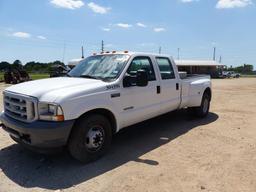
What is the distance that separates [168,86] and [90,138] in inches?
99.5

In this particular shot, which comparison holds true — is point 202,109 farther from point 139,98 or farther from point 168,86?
point 139,98

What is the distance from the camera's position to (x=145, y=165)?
4445 mm

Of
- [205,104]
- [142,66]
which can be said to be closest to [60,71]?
[205,104]

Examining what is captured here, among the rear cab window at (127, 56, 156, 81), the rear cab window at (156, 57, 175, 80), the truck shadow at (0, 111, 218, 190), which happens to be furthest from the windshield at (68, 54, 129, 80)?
the truck shadow at (0, 111, 218, 190)

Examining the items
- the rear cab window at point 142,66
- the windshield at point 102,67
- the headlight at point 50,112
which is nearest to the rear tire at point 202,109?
the rear cab window at point 142,66

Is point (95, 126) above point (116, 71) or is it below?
below

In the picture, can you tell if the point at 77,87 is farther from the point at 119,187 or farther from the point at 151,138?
Result: the point at 151,138

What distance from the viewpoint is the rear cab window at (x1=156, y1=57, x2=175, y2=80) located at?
20.2ft

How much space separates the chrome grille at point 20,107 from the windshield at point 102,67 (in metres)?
1.35

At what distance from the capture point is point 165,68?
6.39 metres

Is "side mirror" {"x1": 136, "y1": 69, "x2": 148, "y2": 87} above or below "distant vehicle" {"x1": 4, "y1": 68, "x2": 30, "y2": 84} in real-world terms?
above

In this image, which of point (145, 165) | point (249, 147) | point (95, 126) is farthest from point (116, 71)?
point (249, 147)

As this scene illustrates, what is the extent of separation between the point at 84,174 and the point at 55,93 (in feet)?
4.38

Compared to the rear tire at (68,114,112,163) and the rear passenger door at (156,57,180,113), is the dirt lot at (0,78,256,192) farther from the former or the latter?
the rear passenger door at (156,57,180,113)
